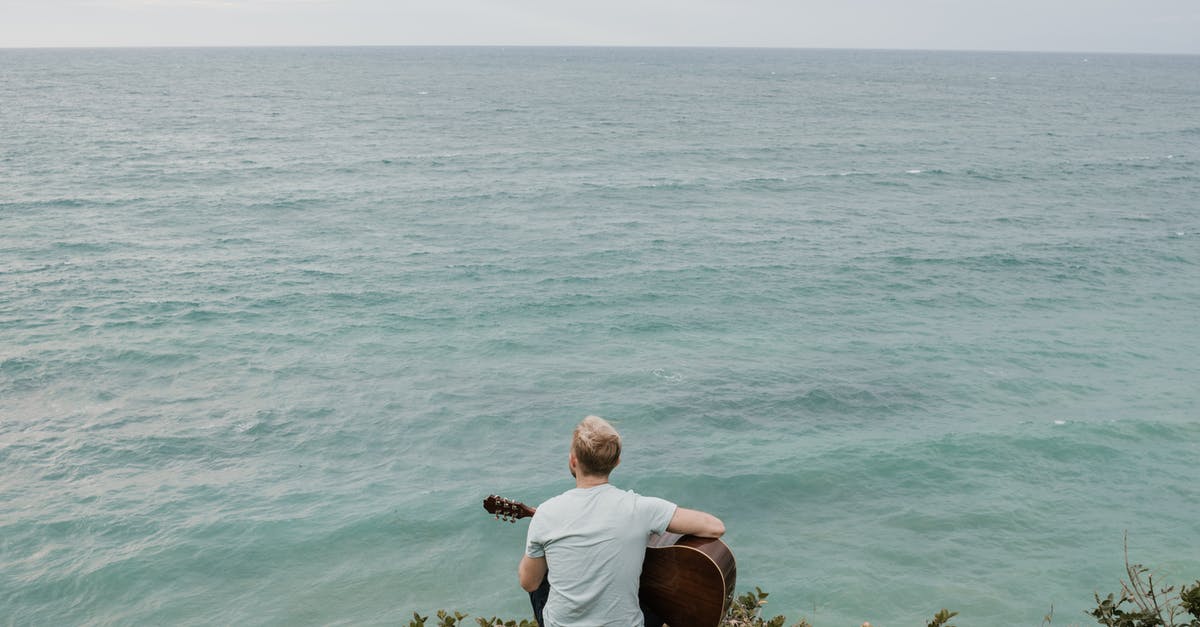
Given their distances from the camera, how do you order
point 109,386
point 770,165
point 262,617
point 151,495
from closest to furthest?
point 262,617
point 151,495
point 109,386
point 770,165

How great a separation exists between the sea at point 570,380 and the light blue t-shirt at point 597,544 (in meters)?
10.5

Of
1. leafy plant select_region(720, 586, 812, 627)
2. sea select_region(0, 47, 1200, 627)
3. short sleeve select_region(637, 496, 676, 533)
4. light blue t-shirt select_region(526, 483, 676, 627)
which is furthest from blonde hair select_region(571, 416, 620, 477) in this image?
sea select_region(0, 47, 1200, 627)

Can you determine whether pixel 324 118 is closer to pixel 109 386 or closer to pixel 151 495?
pixel 109 386

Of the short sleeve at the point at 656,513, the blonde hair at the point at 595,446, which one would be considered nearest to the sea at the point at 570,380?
the short sleeve at the point at 656,513

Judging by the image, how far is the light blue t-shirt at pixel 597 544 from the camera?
14.4ft

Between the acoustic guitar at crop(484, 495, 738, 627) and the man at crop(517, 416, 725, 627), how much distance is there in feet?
0.28

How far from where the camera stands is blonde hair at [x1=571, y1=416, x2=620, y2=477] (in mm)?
4273

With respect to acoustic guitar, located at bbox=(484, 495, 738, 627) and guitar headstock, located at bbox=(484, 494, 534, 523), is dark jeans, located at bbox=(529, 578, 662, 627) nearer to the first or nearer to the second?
acoustic guitar, located at bbox=(484, 495, 738, 627)

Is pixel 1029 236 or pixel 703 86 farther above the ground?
pixel 703 86

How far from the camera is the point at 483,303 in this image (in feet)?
95.7

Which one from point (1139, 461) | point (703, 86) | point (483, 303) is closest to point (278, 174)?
point (483, 303)

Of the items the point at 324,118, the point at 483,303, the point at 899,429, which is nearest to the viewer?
the point at 899,429

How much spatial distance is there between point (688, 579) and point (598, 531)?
21.9 inches

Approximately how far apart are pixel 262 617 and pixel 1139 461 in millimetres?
17459
